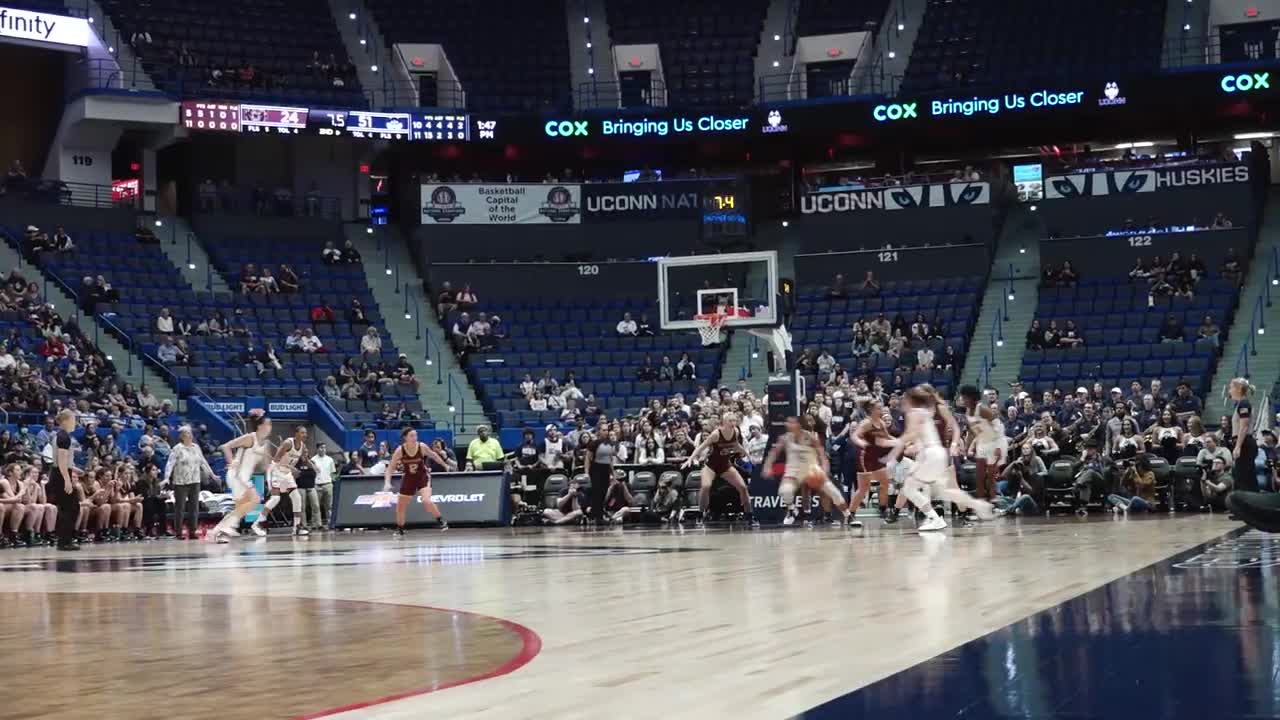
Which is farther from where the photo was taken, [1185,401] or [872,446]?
[1185,401]

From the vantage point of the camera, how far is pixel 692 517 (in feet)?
87.8

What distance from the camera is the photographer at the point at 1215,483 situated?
77.0ft

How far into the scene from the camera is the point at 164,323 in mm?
37281

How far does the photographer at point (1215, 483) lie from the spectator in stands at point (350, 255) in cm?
2657

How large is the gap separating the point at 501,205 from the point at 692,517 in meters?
20.1

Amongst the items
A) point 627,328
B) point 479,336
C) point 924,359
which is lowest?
point 924,359

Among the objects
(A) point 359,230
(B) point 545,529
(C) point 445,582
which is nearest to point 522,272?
(A) point 359,230

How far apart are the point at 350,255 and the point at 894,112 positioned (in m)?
16.0

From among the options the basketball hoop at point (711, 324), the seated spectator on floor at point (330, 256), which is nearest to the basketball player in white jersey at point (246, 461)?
the basketball hoop at point (711, 324)

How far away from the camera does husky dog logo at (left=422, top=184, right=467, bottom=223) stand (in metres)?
44.6

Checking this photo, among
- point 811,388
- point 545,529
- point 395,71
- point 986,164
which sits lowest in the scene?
point 545,529

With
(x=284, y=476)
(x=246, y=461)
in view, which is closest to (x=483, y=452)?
(x=284, y=476)

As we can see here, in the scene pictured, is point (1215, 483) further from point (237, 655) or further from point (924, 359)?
point (237, 655)

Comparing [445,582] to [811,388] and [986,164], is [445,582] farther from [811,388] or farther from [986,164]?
[986,164]
